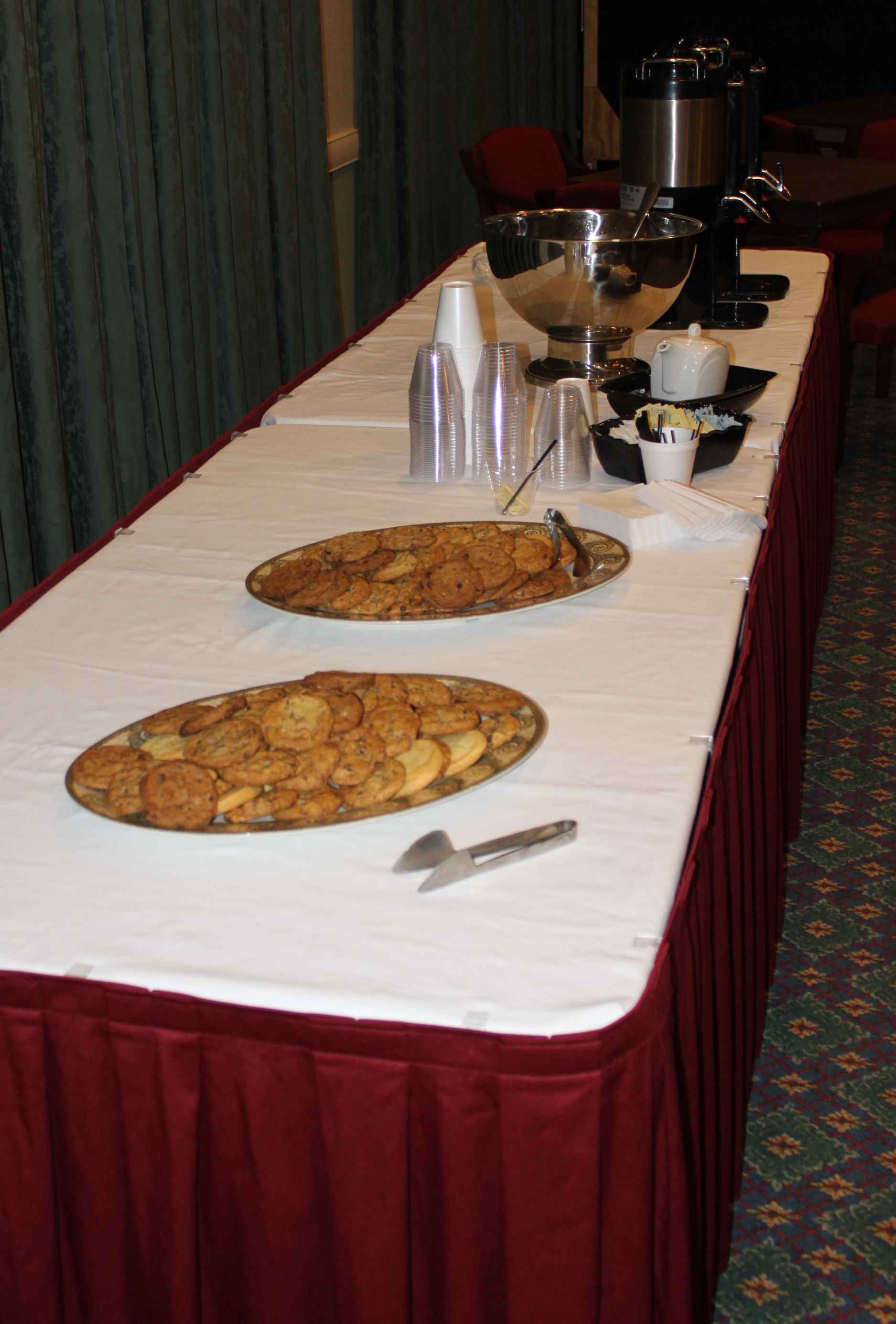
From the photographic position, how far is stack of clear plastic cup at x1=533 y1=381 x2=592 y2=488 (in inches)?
59.0

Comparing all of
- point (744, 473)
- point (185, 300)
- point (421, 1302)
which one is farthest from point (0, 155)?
point (421, 1302)

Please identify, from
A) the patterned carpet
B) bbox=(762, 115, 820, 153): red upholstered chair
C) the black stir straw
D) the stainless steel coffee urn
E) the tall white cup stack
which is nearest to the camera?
the patterned carpet

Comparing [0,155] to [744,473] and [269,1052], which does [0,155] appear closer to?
[744,473]

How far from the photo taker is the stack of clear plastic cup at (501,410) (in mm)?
1492

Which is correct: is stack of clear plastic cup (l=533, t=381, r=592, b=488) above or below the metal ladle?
below

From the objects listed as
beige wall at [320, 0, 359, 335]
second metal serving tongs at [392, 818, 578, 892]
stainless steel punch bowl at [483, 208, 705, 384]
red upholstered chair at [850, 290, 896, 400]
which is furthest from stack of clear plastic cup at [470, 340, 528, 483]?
beige wall at [320, 0, 359, 335]

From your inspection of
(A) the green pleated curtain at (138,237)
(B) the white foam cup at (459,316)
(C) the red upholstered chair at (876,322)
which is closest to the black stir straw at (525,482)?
(B) the white foam cup at (459,316)

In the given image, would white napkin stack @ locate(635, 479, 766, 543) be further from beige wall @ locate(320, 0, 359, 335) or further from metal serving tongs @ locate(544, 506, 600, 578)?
beige wall @ locate(320, 0, 359, 335)

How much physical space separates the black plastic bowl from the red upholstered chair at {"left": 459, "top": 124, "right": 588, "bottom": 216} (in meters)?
2.51

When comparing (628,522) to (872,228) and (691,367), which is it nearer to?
(691,367)

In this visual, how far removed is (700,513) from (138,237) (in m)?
1.75

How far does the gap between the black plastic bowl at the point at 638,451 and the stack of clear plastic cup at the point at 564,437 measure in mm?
21

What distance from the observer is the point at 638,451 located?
1515mm

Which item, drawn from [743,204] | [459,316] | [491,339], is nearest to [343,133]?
[743,204]
